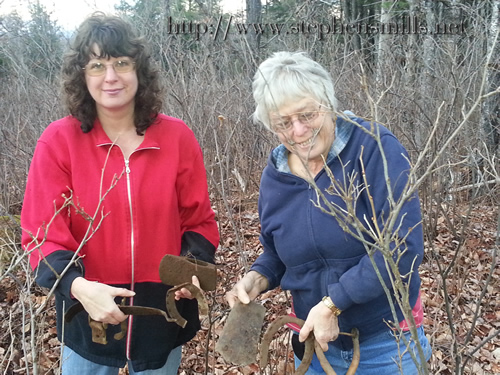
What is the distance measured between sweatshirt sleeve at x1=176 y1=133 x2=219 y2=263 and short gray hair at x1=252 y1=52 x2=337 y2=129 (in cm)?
41

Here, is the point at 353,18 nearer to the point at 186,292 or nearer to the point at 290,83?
the point at 290,83

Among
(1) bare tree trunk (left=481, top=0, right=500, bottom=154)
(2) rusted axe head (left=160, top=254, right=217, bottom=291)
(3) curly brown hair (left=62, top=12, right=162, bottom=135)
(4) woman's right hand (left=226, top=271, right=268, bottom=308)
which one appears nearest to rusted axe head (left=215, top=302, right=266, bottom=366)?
(4) woman's right hand (left=226, top=271, right=268, bottom=308)

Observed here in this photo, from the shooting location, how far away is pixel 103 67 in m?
1.83

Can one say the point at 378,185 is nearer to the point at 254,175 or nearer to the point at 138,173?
the point at 138,173

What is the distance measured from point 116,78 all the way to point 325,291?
46.6 inches

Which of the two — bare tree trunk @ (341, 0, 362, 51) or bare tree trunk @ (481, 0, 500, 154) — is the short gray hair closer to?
bare tree trunk @ (481, 0, 500, 154)

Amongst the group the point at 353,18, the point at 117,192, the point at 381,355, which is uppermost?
the point at 353,18

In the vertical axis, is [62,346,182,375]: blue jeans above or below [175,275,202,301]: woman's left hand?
below

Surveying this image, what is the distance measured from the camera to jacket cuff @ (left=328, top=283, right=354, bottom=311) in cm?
148

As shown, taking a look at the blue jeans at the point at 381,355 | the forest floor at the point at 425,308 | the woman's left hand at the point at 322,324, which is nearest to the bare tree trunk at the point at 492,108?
the forest floor at the point at 425,308

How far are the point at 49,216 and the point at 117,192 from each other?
0.27m

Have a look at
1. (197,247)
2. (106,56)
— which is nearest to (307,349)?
(197,247)

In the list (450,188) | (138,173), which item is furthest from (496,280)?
(138,173)

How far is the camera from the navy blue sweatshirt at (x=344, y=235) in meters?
1.46
